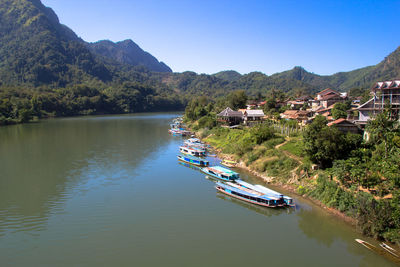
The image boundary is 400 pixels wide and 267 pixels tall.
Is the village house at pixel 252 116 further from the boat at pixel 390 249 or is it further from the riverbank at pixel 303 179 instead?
the boat at pixel 390 249

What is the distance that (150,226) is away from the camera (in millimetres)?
17906

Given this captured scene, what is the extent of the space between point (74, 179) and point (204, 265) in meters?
18.8

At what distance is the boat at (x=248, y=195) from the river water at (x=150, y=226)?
0.54 m

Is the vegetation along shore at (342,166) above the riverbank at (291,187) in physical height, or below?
above

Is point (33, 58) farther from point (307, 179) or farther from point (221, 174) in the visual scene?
point (307, 179)

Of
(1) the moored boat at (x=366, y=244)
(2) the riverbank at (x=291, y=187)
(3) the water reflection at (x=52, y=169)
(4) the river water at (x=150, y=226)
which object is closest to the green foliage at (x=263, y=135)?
(2) the riverbank at (x=291, y=187)

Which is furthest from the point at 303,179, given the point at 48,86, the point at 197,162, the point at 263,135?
the point at 48,86

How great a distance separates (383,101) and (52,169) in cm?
→ 3822

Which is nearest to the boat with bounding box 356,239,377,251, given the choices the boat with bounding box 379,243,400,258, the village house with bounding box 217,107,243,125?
the boat with bounding box 379,243,400,258

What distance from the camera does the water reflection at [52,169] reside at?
2000cm

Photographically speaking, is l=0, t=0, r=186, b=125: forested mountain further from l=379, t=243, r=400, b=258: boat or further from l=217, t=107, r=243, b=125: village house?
l=379, t=243, r=400, b=258: boat

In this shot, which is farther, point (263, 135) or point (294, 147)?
point (263, 135)

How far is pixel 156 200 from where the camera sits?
871 inches

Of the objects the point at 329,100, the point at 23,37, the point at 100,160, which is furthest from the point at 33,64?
the point at 329,100
